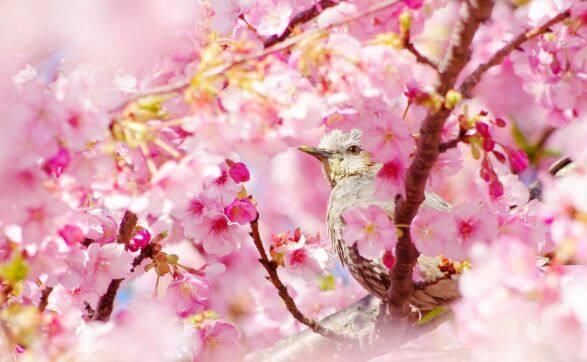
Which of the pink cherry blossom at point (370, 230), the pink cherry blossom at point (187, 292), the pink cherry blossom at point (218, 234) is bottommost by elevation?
the pink cherry blossom at point (187, 292)

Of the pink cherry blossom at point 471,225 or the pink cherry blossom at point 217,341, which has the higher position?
the pink cherry blossom at point 471,225

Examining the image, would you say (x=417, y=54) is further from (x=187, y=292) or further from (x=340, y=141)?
(x=340, y=141)

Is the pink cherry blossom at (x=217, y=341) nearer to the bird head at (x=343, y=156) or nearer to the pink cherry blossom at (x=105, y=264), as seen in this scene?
the pink cherry blossom at (x=105, y=264)

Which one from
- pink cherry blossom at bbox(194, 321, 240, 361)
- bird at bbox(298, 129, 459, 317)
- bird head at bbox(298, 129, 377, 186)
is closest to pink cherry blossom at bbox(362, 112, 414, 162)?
bird at bbox(298, 129, 459, 317)

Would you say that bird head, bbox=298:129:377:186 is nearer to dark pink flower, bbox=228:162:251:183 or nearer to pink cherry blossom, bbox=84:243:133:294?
pink cherry blossom, bbox=84:243:133:294

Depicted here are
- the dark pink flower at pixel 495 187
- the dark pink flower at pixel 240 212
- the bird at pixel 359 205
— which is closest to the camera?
the dark pink flower at pixel 495 187

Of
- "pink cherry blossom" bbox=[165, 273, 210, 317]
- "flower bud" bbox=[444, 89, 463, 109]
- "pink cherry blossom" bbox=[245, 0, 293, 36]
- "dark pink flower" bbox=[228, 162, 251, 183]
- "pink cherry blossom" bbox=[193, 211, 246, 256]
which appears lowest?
"pink cherry blossom" bbox=[165, 273, 210, 317]

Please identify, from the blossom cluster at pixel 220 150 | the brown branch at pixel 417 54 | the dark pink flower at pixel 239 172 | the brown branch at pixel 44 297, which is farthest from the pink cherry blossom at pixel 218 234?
the brown branch at pixel 417 54
